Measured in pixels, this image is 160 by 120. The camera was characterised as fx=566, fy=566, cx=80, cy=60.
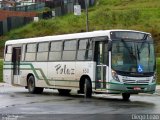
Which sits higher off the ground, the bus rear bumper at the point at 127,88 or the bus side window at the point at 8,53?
the bus side window at the point at 8,53

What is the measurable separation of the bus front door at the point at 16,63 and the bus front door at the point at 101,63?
7.35 m

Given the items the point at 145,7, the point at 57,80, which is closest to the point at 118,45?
the point at 57,80

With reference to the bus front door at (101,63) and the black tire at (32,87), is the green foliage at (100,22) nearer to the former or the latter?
the black tire at (32,87)

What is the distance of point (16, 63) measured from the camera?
30250 millimetres

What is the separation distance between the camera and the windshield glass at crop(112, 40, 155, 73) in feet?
74.1

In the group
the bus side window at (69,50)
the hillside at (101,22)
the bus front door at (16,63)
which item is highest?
the hillside at (101,22)

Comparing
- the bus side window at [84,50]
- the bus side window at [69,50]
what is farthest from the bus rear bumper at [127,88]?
the bus side window at [69,50]

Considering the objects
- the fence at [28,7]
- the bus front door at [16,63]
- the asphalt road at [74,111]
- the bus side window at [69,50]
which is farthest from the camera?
the fence at [28,7]

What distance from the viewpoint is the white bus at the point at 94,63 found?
22.5 metres

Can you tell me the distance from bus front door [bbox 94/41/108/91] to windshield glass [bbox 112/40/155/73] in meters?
0.53

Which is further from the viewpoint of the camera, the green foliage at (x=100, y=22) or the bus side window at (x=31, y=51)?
the green foliage at (x=100, y=22)

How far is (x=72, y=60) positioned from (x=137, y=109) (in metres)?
7.58

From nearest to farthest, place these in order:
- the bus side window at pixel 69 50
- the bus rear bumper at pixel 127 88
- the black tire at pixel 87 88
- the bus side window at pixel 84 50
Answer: the bus rear bumper at pixel 127 88 → the black tire at pixel 87 88 → the bus side window at pixel 84 50 → the bus side window at pixel 69 50

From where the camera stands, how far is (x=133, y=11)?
53094 mm
